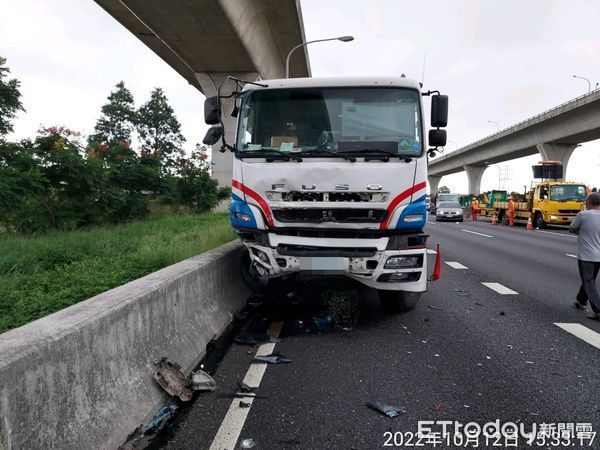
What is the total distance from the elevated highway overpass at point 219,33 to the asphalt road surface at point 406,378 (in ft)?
45.1

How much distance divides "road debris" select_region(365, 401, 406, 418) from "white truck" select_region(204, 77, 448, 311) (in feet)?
6.10

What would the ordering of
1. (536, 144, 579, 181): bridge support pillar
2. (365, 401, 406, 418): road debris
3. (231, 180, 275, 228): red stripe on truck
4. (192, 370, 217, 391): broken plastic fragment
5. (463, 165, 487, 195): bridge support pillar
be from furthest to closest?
(463, 165, 487, 195): bridge support pillar
(536, 144, 579, 181): bridge support pillar
(231, 180, 275, 228): red stripe on truck
(192, 370, 217, 391): broken plastic fragment
(365, 401, 406, 418): road debris

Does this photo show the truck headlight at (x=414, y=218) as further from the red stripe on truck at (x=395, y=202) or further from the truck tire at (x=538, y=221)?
the truck tire at (x=538, y=221)

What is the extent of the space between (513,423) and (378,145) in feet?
10.7

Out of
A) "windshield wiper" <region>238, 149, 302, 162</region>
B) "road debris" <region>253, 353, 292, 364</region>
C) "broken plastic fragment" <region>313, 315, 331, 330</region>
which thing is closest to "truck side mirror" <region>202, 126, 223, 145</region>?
"windshield wiper" <region>238, 149, 302, 162</region>

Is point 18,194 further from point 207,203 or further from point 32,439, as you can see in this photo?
point 207,203

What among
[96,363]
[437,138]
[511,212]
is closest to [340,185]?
[437,138]

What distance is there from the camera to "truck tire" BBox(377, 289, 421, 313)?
607 centimetres

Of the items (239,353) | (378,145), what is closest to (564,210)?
(378,145)

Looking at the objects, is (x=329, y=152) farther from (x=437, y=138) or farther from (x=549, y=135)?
(x=549, y=135)

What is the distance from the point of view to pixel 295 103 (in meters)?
5.92

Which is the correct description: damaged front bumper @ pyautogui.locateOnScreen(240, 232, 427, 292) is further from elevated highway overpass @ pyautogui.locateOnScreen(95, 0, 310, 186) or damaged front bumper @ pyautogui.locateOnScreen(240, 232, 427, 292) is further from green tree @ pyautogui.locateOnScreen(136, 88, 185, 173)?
green tree @ pyautogui.locateOnScreen(136, 88, 185, 173)

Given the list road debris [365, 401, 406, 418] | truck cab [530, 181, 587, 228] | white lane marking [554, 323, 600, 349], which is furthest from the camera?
truck cab [530, 181, 587, 228]

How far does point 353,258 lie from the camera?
5.11 metres
